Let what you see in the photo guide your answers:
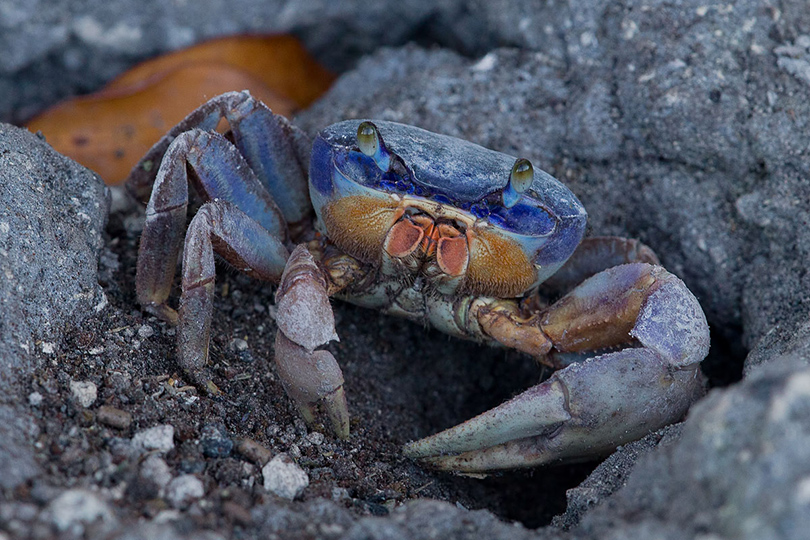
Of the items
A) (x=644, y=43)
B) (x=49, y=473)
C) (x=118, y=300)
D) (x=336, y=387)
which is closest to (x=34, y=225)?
(x=118, y=300)

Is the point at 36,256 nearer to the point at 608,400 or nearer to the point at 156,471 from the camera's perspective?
the point at 156,471

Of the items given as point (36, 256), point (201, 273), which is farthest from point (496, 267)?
point (36, 256)

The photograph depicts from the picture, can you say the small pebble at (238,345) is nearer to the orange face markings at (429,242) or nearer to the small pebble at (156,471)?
the orange face markings at (429,242)

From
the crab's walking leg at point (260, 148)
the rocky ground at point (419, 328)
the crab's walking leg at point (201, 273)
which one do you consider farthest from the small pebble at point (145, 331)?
the crab's walking leg at point (260, 148)

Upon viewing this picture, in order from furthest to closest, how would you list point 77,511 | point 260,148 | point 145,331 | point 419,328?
point 419,328 < point 260,148 < point 145,331 < point 77,511

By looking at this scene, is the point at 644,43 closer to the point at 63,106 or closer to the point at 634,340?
the point at 634,340

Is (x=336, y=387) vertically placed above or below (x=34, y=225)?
below
